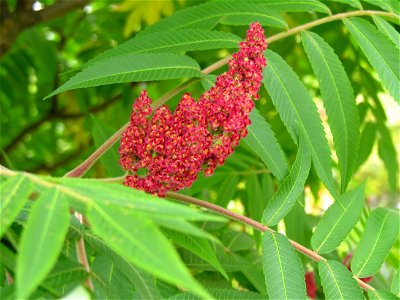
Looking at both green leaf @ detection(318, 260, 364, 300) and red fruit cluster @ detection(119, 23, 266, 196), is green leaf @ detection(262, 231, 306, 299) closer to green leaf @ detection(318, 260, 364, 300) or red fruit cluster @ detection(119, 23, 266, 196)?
green leaf @ detection(318, 260, 364, 300)

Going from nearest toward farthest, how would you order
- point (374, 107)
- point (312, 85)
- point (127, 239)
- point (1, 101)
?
point (127, 239)
point (374, 107)
point (1, 101)
point (312, 85)

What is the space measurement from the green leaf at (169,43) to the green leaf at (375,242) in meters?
0.62

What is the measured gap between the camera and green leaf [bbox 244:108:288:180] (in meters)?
1.72

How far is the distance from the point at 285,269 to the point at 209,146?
322 mm

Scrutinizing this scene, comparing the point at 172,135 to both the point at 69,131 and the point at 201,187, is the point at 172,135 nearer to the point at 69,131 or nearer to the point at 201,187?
the point at 201,187

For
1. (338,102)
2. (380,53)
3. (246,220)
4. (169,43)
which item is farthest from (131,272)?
(380,53)

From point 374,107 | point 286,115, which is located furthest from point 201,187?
point 374,107

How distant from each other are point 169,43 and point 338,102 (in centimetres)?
48

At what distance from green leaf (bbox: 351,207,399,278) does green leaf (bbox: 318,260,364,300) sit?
82 millimetres

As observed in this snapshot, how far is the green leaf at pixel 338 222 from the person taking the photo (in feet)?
5.50

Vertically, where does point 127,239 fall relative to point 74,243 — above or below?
above

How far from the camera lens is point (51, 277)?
1385mm

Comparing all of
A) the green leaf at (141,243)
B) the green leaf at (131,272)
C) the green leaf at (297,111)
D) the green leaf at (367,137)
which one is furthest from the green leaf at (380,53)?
the green leaf at (367,137)

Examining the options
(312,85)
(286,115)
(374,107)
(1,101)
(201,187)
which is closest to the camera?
(286,115)
